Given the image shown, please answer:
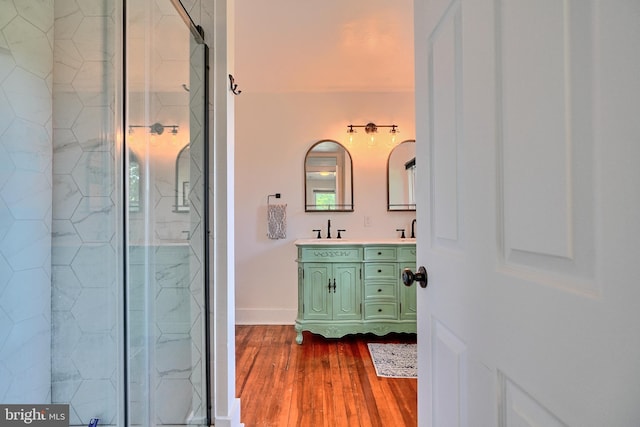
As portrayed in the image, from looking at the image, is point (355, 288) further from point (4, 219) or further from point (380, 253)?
point (4, 219)

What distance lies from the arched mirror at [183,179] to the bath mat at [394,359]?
182cm

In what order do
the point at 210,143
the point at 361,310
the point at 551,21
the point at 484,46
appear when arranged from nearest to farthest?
the point at 551,21 → the point at 484,46 → the point at 210,143 → the point at 361,310

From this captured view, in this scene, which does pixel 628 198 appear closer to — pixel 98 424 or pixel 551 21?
pixel 551 21

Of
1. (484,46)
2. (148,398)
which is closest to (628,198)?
(484,46)

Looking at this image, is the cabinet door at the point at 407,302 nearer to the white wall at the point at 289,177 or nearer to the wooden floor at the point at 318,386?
the wooden floor at the point at 318,386

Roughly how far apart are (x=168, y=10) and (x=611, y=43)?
173 cm

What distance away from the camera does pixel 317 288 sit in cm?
267

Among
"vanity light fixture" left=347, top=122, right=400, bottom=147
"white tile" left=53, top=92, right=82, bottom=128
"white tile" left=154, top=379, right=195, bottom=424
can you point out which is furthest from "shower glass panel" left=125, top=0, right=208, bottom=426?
"vanity light fixture" left=347, top=122, right=400, bottom=147

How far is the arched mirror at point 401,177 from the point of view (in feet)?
10.4

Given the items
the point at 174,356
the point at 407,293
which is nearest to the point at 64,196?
the point at 174,356

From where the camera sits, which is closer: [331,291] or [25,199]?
[25,199]

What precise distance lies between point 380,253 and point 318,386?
125cm

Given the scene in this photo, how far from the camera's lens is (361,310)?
8.77 ft

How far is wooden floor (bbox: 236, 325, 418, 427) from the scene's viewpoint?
164cm
